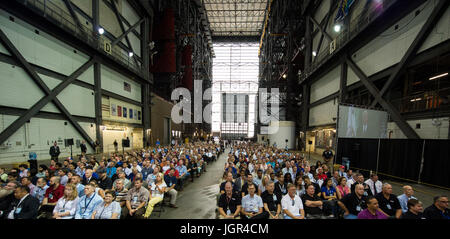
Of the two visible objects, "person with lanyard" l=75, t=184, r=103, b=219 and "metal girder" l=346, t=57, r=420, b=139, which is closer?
"person with lanyard" l=75, t=184, r=103, b=219

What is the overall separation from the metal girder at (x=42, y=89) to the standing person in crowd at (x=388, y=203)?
1630 cm

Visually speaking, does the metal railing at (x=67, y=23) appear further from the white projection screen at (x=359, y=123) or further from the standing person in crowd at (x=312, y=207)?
the white projection screen at (x=359, y=123)

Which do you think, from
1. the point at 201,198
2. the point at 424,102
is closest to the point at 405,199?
the point at 201,198

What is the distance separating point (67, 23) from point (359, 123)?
833 inches

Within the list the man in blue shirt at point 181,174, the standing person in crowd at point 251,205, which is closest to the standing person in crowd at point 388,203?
the standing person in crowd at point 251,205

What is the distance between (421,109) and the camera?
8.78 m

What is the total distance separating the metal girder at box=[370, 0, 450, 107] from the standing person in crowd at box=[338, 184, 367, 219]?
392 inches

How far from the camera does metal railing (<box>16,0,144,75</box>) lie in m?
9.64

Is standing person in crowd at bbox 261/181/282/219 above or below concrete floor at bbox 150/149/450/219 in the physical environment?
above

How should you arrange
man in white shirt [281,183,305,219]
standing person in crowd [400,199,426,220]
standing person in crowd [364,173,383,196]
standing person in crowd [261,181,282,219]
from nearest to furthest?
1. standing person in crowd [400,199,426,220]
2. man in white shirt [281,183,305,219]
3. standing person in crowd [261,181,282,219]
4. standing person in crowd [364,173,383,196]

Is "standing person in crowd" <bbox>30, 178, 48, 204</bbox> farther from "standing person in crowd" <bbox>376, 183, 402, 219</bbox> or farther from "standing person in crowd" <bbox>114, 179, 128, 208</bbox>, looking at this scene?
"standing person in crowd" <bbox>376, 183, 402, 219</bbox>

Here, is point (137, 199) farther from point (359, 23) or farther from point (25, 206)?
point (359, 23)

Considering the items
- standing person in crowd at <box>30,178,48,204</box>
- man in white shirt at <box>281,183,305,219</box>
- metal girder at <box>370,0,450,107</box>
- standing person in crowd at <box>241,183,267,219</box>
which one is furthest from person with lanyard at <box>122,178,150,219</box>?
metal girder at <box>370,0,450,107</box>
